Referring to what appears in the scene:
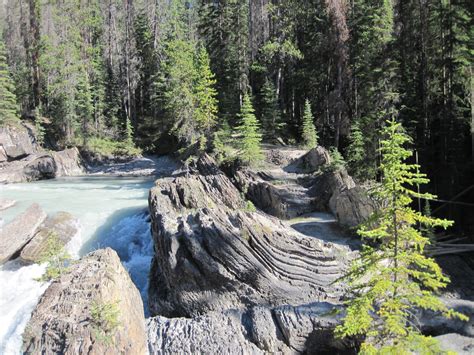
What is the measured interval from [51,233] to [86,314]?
954cm

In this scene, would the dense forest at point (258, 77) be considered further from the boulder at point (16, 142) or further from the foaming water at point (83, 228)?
the foaming water at point (83, 228)

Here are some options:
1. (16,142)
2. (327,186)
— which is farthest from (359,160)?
(16,142)

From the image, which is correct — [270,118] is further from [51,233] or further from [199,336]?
[199,336]

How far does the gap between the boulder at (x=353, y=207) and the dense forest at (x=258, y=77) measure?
4.11 m

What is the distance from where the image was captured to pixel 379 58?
23203 mm

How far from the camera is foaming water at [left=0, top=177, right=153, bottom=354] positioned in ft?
28.8

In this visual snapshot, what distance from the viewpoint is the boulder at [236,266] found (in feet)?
38.0

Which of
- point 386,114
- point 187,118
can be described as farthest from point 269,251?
point 187,118

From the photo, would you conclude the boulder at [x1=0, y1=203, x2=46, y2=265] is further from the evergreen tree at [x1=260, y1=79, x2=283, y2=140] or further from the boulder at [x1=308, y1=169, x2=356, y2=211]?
the evergreen tree at [x1=260, y1=79, x2=283, y2=140]

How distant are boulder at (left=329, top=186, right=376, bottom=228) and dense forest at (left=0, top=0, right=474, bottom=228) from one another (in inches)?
162

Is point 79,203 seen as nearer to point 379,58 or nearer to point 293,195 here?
point 293,195

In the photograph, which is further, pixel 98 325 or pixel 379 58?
pixel 379 58

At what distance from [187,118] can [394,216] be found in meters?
29.0

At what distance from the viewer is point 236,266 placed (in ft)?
38.7
